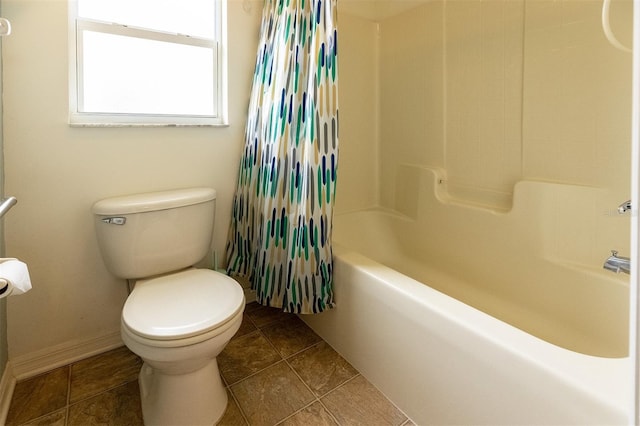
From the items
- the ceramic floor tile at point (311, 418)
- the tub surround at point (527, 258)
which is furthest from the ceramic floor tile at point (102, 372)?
the tub surround at point (527, 258)

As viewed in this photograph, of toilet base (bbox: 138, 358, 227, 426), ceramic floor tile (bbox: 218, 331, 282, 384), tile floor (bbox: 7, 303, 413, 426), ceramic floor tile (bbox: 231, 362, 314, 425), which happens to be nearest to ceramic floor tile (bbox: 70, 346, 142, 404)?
tile floor (bbox: 7, 303, 413, 426)

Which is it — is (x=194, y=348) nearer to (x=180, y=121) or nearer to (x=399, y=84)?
(x=180, y=121)

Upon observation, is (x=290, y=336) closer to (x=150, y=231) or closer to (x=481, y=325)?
(x=150, y=231)

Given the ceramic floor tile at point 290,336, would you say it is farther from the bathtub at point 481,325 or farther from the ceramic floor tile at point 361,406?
the ceramic floor tile at point 361,406

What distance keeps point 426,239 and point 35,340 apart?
203 centimetres

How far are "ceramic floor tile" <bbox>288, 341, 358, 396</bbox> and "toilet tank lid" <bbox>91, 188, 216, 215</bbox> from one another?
2.89ft

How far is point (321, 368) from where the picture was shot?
5.02ft

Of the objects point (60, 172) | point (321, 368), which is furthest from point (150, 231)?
point (321, 368)

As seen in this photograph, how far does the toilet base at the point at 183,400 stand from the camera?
3.95 feet

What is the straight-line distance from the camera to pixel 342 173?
90.4 inches

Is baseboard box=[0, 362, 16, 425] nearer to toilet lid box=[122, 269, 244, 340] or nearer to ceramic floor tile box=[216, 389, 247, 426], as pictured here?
toilet lid box=[122, 269, 244, 340]

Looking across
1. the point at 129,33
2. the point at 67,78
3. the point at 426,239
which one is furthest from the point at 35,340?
the point at 426,239

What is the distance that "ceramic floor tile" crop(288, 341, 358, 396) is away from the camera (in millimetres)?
1432

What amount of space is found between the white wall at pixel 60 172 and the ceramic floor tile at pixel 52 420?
349 millimetres
